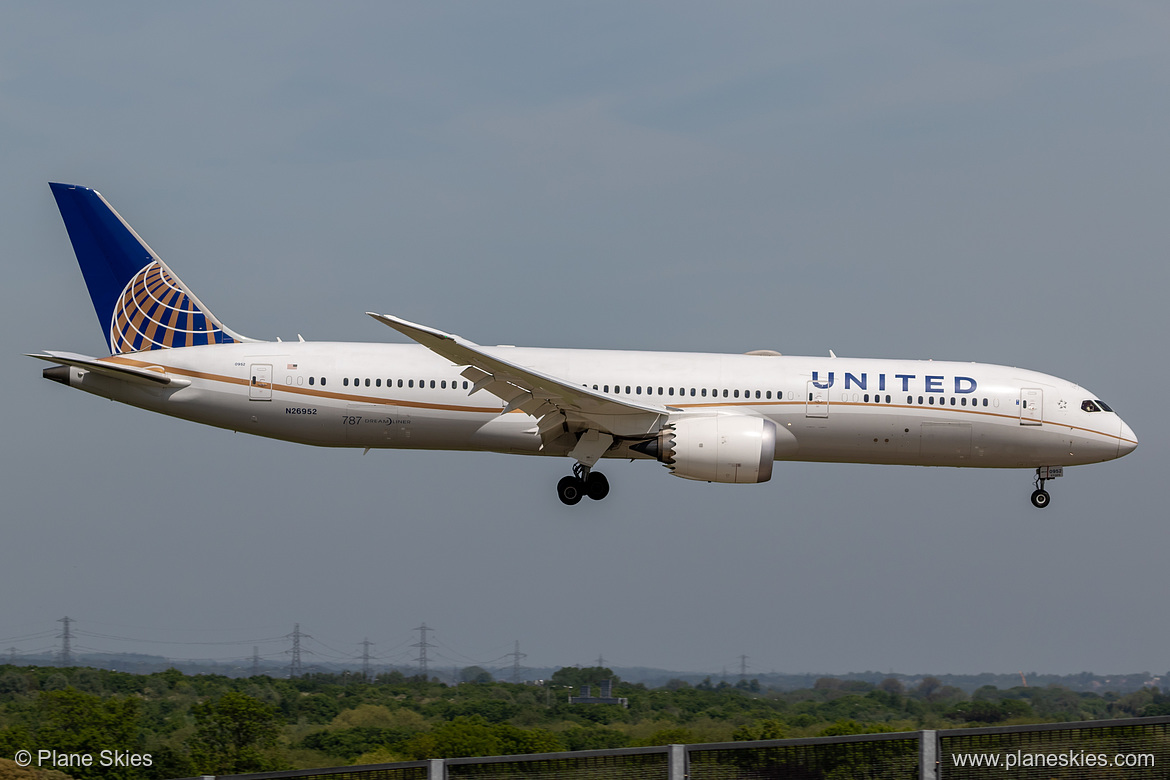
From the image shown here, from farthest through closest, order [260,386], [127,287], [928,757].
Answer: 1. [127,287]
2. [260,386]
3. [928,757]

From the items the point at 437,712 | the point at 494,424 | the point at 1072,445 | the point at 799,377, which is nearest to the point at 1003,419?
the point at 1072,445

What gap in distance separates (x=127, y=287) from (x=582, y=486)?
1226cm

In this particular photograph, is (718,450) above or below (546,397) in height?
below

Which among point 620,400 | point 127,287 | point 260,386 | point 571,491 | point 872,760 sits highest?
point 127,287

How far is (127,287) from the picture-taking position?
92.1ft

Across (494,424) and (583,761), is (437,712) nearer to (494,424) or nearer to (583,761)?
(494,424)

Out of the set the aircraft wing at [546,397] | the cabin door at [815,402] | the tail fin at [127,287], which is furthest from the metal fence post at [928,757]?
the tail fin at [127,287]

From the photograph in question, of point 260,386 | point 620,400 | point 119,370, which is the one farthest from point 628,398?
point 119,370

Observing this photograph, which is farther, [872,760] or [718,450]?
[718,450]

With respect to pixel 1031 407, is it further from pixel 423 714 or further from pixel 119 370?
pixel 119 370

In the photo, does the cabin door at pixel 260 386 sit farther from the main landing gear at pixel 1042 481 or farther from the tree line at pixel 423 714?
the main landing gear at pixel 1042 481

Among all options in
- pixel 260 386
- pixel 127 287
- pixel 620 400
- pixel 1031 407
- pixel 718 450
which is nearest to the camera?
pixel 718 450

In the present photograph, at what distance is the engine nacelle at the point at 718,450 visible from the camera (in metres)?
24.3

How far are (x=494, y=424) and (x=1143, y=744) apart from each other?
16.9 meters
